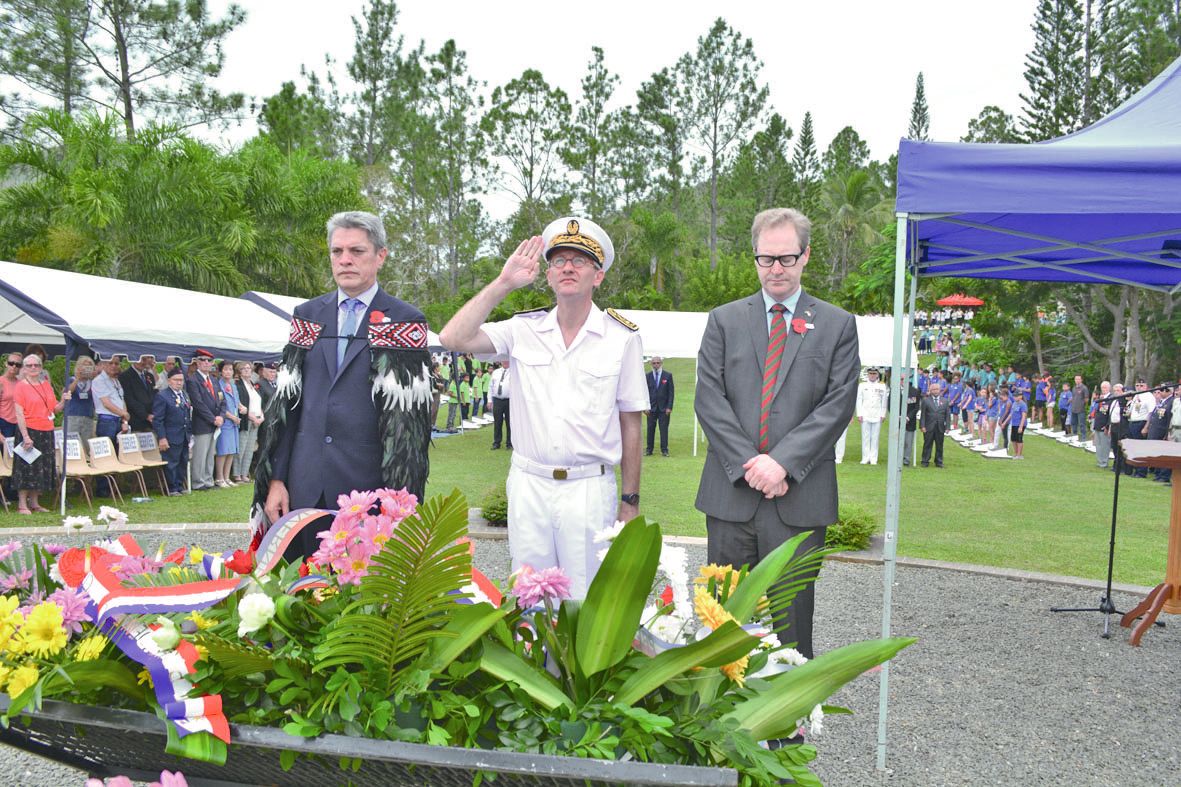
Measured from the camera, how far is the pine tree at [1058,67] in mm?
32625

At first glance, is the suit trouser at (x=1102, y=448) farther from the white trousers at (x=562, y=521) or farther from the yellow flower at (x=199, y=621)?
the yellow flower at (x=199, y=621)

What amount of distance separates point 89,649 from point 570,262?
1.95 meters

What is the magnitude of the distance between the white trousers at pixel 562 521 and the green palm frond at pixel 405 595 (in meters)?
1.66

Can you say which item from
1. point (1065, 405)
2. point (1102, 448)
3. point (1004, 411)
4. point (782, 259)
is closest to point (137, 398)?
point (782, 259)

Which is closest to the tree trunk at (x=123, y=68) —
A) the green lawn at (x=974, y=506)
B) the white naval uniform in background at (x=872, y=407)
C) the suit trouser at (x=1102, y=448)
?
the green lawn at (x=974, y=506)

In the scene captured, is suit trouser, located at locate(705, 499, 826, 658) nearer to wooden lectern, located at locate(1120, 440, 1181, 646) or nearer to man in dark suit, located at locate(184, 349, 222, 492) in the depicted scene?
wooden lectern, located at locate(1120, 440, 1181, 646)

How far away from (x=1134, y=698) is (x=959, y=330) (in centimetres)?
5554

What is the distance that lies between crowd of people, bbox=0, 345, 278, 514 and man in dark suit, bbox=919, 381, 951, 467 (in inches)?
500

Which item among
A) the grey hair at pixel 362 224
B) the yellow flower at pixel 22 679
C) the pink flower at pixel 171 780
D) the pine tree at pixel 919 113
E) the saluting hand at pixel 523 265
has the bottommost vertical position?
the pink flower at pixel 171 780

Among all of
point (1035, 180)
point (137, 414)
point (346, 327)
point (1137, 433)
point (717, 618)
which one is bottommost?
point (1137, 433)

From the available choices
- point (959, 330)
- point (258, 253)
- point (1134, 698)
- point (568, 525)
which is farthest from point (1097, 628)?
point (959, 330)

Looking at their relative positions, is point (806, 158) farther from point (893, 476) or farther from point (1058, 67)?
point (893, 476)

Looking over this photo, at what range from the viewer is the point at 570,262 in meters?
3.03

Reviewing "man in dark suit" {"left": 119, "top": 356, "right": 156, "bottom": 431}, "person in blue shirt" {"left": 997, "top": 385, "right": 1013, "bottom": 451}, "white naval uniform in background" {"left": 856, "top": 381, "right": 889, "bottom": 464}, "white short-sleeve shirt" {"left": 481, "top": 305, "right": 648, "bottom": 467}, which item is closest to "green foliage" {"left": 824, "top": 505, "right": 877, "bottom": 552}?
"white short-sleeve shirt" {"left": 481, "top": 305, "right": 648, "bottom": 467}
